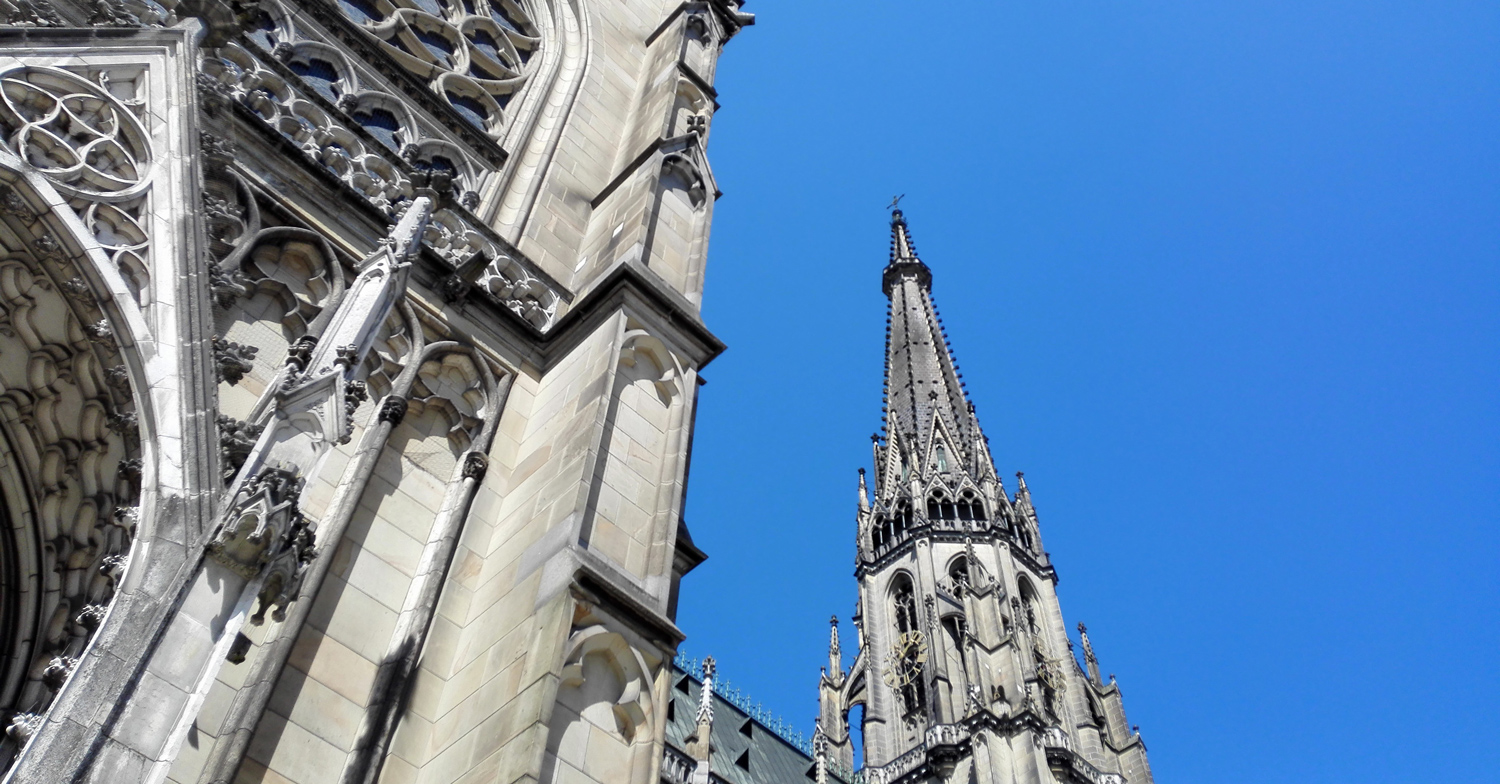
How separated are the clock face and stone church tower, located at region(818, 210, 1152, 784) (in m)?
0.06

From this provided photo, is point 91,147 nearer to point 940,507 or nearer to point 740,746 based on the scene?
point 740,746

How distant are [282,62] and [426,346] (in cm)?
324

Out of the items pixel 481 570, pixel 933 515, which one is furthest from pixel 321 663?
pixel 933 515

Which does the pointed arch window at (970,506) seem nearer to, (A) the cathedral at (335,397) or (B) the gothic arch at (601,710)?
(A) the cathedral at (335,397)

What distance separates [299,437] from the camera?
5035 mm

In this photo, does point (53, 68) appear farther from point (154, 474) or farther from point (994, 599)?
point (994, 599)

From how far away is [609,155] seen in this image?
11977 mm

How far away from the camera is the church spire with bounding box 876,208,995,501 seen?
193 feet

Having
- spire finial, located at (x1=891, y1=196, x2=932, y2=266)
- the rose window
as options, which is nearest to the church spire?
spire finial, located at (x1=891, y1=196, x2=932, y2=266)

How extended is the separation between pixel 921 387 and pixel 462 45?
54.4 m

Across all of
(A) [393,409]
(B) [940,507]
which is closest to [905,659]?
(B) [940,507]

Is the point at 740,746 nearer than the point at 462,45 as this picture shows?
No

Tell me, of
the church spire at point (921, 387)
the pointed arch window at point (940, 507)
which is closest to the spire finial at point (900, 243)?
the church spire at point (921, 387)

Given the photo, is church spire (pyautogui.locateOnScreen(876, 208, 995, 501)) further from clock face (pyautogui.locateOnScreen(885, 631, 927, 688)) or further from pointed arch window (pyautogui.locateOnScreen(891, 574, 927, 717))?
clock face (pyautogui.locateOnScreen(885, 631, 927, 688))
